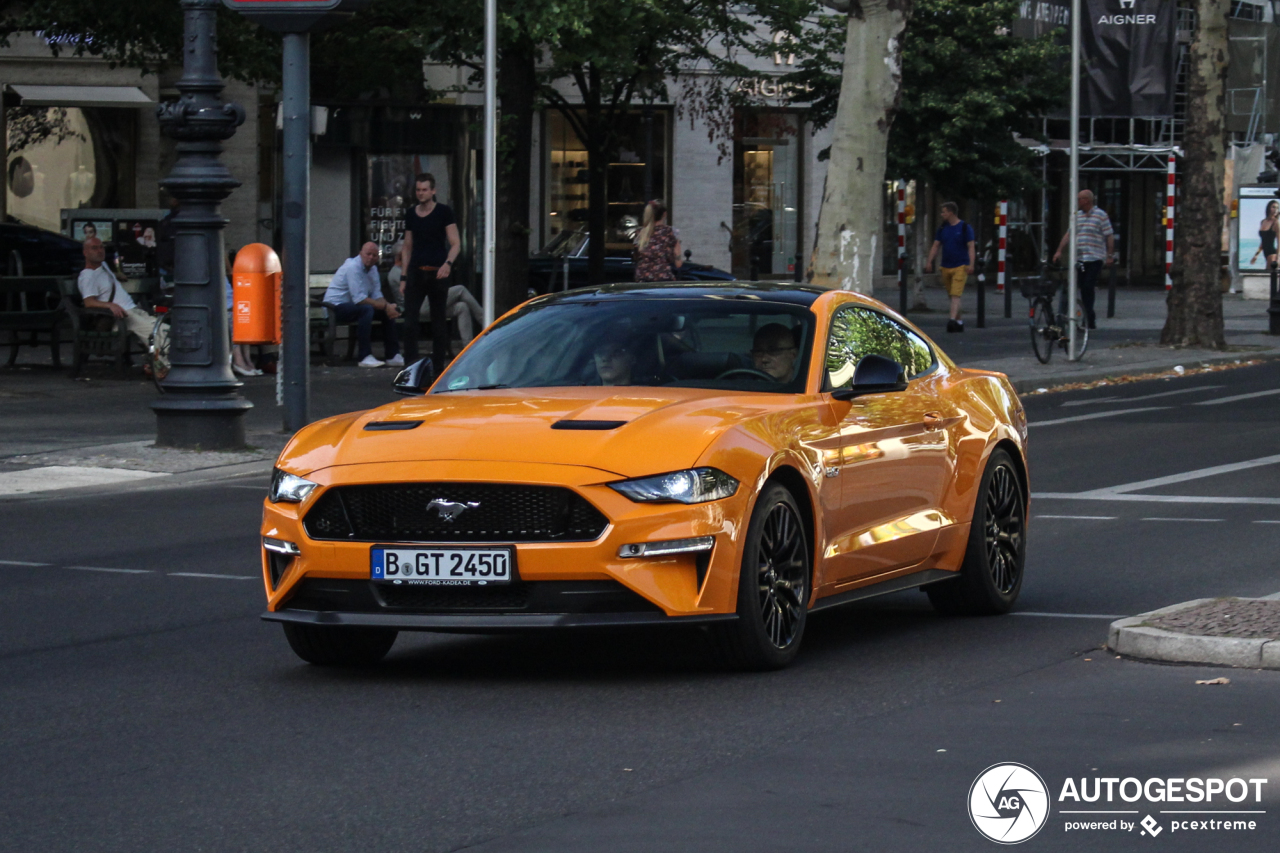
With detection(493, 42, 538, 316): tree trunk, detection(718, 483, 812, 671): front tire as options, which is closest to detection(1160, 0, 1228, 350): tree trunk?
detection(493, 42, 538, 316): tree trunk

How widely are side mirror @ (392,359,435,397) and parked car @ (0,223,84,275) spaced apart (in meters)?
23.3

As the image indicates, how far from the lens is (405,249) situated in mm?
21281

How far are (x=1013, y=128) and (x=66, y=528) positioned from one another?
29.8 meters

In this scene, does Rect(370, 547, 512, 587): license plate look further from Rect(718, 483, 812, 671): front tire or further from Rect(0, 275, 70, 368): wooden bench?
Rect(0, 275, 70, 368): wooden bench

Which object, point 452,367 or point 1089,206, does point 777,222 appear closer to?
point 1089,206

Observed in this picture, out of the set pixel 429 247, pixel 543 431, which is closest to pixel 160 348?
pixel 429 247

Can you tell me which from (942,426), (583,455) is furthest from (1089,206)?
(583,455)

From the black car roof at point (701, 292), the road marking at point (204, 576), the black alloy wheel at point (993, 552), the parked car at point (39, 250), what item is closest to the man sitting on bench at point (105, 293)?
the parked car at point (39, 250)

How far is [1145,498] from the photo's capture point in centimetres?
1377

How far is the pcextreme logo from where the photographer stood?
5.43 metres

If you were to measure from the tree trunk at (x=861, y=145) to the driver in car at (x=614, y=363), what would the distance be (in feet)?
47.9

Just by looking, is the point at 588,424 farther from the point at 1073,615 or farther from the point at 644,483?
the point at 1073,615

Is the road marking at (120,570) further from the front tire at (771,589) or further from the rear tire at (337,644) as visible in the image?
the front tire at (771,589)

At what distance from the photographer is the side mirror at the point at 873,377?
27.1 ft
